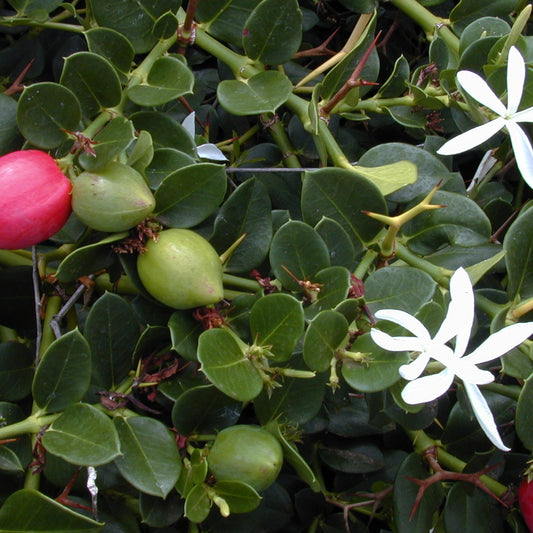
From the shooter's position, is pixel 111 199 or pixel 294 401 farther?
pixel 294 401

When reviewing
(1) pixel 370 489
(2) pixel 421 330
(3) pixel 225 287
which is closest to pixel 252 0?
(3) pixel 225 287

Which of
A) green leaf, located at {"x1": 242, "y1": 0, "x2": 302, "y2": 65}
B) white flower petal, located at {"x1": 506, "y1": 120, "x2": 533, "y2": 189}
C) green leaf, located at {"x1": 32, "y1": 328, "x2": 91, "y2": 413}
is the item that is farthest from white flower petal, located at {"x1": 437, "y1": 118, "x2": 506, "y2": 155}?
green leaf, located at {"x1": 32, "y1": 328, "x2": 91, "y2": 413}

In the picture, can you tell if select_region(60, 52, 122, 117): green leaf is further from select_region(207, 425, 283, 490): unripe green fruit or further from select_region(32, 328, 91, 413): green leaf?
select_region(207, 425, 283, 490): unripe green fruit

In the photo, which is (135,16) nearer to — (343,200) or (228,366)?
(343,200)

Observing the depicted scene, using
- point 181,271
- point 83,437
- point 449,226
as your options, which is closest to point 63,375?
point 83,437

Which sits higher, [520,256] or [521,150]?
[521,150]

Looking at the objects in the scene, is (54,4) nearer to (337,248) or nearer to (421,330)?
(337,248)
